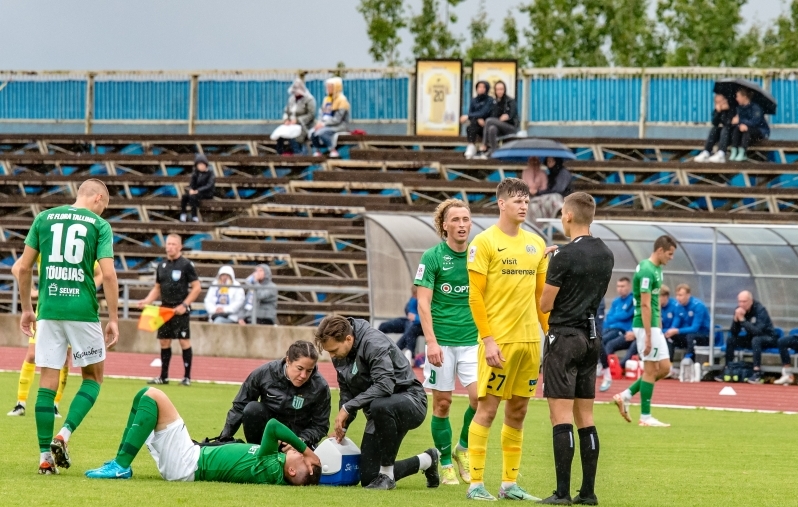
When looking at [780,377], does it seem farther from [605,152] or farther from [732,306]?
[605,152]

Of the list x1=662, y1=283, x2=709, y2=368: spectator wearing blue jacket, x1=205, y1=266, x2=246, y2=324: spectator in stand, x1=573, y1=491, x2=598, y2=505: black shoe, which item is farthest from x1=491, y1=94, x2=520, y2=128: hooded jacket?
x1=573, y1=491, x2=598, y2=505: black shoe

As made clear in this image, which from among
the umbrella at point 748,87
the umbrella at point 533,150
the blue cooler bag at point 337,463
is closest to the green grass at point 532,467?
the blue cooler bag at point 337,463

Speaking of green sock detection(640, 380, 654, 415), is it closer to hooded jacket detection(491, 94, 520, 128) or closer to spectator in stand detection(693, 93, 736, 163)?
spectator in stand detection(693, 93, 736, 163)

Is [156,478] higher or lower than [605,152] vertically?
lower

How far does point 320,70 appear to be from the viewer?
129ft

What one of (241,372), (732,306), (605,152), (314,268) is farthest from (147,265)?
(732,306)

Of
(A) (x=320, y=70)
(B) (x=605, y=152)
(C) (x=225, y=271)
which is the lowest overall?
(C) (x=225, y=271)

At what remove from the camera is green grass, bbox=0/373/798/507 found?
891 cm

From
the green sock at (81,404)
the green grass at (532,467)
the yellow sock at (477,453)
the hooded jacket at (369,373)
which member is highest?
the hooded jacket at (369,373)

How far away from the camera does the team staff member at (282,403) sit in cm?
998

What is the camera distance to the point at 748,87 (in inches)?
1203

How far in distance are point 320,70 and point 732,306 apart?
17439mm

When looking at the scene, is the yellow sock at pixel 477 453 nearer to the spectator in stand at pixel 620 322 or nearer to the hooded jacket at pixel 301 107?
the spectator in stand at pixel 620 322

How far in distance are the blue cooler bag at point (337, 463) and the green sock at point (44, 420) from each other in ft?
6.38
